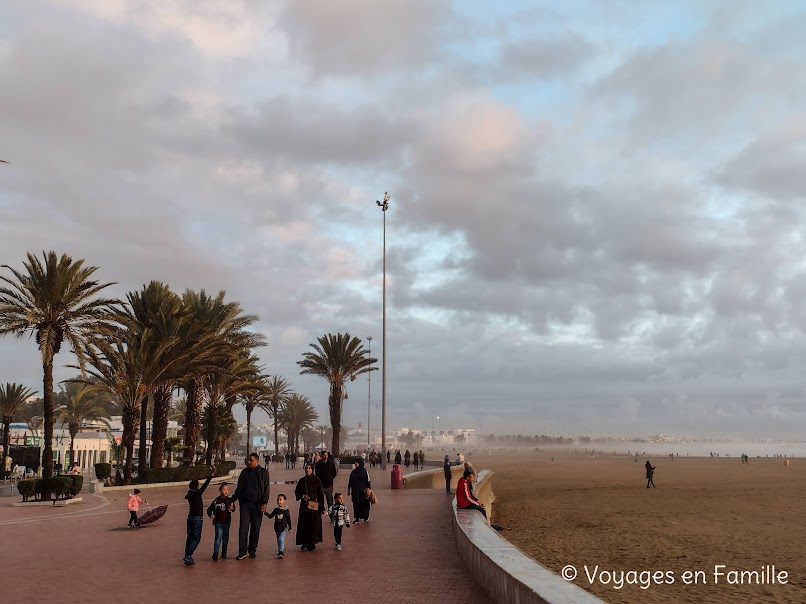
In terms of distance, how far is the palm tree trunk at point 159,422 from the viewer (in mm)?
34750

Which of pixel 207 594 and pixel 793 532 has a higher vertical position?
pixel 207 594

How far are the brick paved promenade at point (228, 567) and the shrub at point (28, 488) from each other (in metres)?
7.02

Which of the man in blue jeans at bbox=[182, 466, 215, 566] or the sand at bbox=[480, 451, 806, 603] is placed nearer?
the man in blue jeans at bbox=[182, 466, 215, 566]

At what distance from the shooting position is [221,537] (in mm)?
11211

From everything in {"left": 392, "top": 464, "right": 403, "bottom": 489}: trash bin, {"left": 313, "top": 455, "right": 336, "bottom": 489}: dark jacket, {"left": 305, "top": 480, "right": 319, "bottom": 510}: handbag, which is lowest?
{"left": 392, "top": 464, "right": 403, "bottom": 489}: trash bin

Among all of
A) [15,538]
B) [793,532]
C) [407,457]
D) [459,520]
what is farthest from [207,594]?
[407,457]

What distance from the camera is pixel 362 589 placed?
8.60 metres

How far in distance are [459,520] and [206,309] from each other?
32050mm

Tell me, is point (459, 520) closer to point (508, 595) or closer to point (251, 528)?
point (251, 528)

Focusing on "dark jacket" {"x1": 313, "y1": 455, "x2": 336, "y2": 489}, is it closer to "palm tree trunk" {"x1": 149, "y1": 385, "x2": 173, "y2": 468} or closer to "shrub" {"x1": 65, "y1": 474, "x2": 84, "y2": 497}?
"shrub" {"x1": 65, "y1": 474, "x2": 84, "y2": 497}

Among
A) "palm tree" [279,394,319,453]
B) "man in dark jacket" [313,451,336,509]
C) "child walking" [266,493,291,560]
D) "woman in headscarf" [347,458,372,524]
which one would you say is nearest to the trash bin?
"woman in headscarf" [347,458,372,524]

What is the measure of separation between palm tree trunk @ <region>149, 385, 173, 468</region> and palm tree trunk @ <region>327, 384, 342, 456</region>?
18197 millimetres

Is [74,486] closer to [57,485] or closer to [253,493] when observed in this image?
[57,485]

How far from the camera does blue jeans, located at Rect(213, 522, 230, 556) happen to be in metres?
11.0
